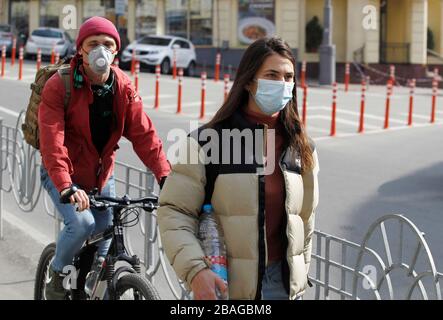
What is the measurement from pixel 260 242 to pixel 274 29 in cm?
3506

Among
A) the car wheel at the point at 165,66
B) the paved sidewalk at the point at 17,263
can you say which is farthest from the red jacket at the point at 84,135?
the car wheel at the point at 165,66

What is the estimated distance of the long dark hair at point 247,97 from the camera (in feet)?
12.0

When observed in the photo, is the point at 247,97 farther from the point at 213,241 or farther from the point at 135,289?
the point at 135,289

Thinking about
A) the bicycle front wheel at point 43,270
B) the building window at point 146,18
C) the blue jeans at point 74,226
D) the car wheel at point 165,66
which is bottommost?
the bicycle front wheel at point 43,270

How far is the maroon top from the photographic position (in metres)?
3.67

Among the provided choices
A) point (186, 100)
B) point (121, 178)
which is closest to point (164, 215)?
point (121, 178)

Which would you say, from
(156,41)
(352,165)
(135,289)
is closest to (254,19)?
(156,41)

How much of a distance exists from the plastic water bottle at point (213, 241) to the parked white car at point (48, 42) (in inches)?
1310

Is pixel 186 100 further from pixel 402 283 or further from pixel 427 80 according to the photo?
pixel 402 283

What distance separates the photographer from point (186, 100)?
2305 centimetres

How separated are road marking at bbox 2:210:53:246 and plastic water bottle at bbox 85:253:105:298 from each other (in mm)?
3025

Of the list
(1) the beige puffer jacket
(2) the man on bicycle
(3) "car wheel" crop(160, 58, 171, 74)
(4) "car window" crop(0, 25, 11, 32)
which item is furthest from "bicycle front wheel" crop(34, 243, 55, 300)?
(4) "car window" crop(0, 25, 11, 32)

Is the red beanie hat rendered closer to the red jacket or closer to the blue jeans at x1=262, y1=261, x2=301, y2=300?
the red jacket

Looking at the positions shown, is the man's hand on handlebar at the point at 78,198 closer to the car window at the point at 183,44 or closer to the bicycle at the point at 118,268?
the bicycle at the point at 118,268
